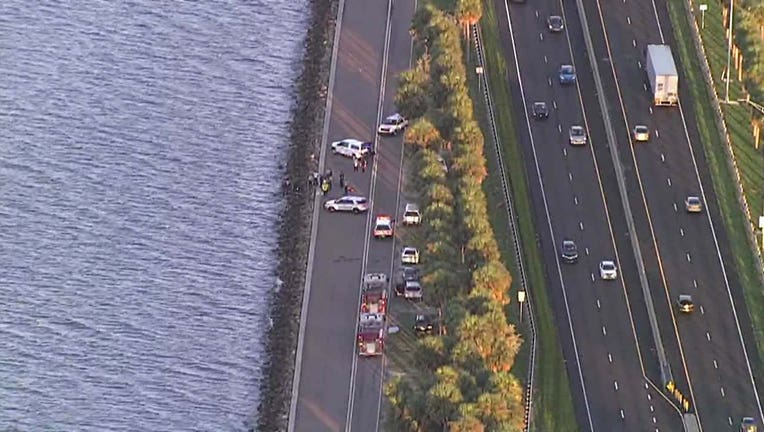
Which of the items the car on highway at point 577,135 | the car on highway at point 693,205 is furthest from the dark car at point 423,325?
the car on highway at point 577,135

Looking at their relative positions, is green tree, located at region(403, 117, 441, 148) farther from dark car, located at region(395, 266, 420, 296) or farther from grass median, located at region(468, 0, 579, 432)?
dark car, located at region(395, 266, 420, 296)

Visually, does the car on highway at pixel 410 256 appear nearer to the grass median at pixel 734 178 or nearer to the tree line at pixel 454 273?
the tree line at pixel 454 273

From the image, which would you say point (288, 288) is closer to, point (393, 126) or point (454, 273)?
point (454, 273)

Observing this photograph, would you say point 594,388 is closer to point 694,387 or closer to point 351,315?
point 694,387

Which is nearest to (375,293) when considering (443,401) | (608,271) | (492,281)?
(492,281)

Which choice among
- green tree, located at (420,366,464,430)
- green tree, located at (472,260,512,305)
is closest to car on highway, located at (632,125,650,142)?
green tree, located at (472,260,512,305)

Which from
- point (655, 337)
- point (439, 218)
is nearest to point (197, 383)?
point (439, 218)
